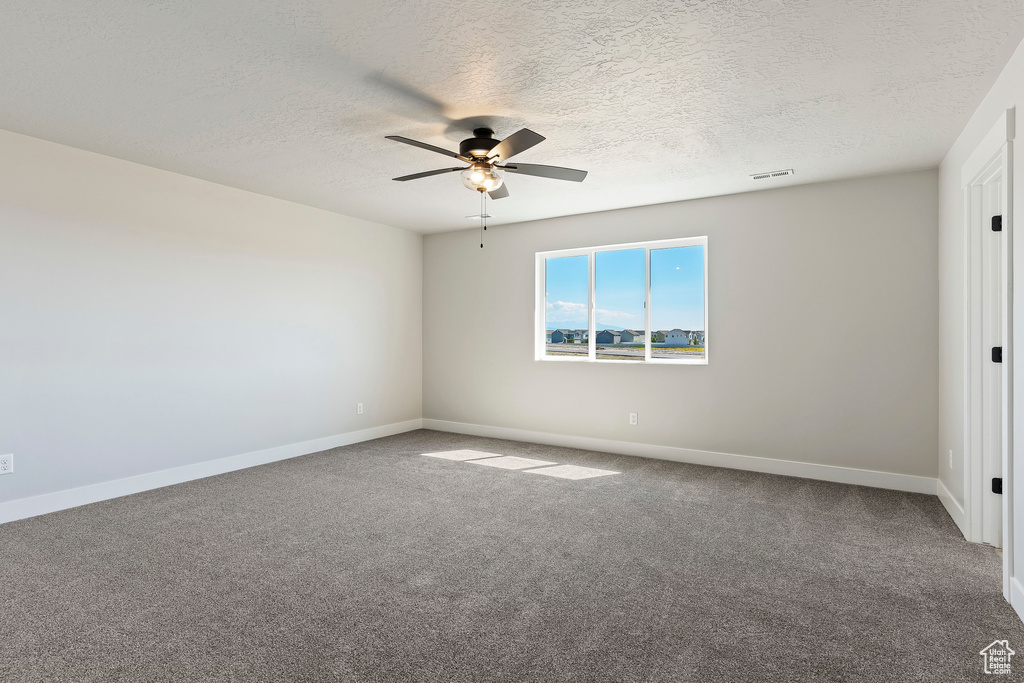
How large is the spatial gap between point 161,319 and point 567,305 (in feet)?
12.7

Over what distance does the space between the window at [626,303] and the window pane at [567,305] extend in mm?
11

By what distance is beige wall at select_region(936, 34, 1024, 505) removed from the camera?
2353 mm

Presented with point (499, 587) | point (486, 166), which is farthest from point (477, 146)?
point (499, 587)

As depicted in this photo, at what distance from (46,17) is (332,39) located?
44.3 inches

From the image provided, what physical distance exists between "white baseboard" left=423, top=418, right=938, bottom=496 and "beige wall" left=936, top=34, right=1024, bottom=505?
12.6 inches

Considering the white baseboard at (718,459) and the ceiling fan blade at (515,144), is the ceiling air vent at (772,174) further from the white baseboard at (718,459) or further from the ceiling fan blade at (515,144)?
the white baseboard at (718,459)

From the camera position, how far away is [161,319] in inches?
167

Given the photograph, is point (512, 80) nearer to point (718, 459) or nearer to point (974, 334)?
point (974, 334)

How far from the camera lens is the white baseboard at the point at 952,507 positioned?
3170 millimetres

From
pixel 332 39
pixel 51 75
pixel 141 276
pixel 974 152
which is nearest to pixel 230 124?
pixel 51 75

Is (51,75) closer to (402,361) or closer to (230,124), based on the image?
(230,124)

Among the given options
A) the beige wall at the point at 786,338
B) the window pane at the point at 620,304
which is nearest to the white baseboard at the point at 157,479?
the beige wall at the point at 786,338

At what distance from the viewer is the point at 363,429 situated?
5980mm

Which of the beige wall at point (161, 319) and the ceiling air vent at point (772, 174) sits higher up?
the ceiling air vent at point (772, 174)
